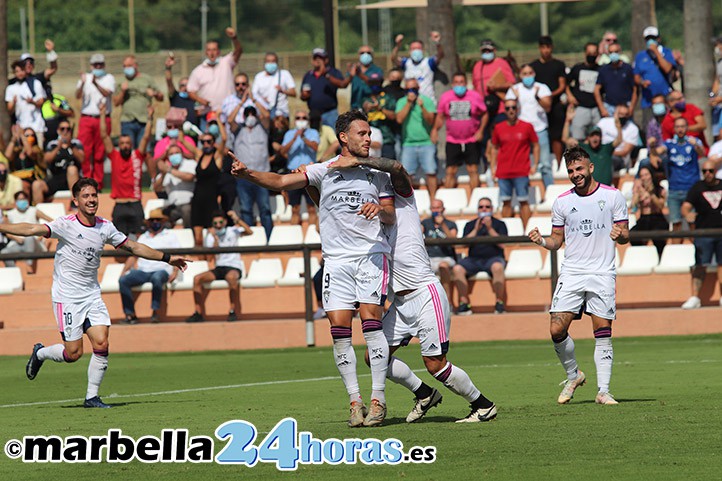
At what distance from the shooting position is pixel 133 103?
26031 millimetres

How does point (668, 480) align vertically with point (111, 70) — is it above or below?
below

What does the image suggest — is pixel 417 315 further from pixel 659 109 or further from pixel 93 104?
pixel 93 104

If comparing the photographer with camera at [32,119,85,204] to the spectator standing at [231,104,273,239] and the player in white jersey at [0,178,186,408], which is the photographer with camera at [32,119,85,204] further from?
the player in white jersey at [0,178,186,408]

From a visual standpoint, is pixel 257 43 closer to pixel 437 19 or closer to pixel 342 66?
pixel 342 66

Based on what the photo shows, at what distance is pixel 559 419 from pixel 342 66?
45007mm

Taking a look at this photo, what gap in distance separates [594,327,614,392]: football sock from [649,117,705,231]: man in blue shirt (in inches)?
385

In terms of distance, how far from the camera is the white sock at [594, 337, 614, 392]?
11500 millimetres

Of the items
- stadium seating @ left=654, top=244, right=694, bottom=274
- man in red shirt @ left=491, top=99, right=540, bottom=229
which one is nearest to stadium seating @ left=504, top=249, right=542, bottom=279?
stadium seating @ left=654, top=244, right=694, bottom=274

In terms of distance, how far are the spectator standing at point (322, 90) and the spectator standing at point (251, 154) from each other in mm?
1352

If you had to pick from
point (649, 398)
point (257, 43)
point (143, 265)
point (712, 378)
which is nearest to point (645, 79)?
point (143, 265)

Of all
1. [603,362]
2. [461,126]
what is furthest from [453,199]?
[603,362]

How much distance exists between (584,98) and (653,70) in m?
1.40

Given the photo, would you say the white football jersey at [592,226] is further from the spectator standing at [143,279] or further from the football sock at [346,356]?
the spectator standing at [143,279]

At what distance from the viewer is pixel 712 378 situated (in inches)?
534
